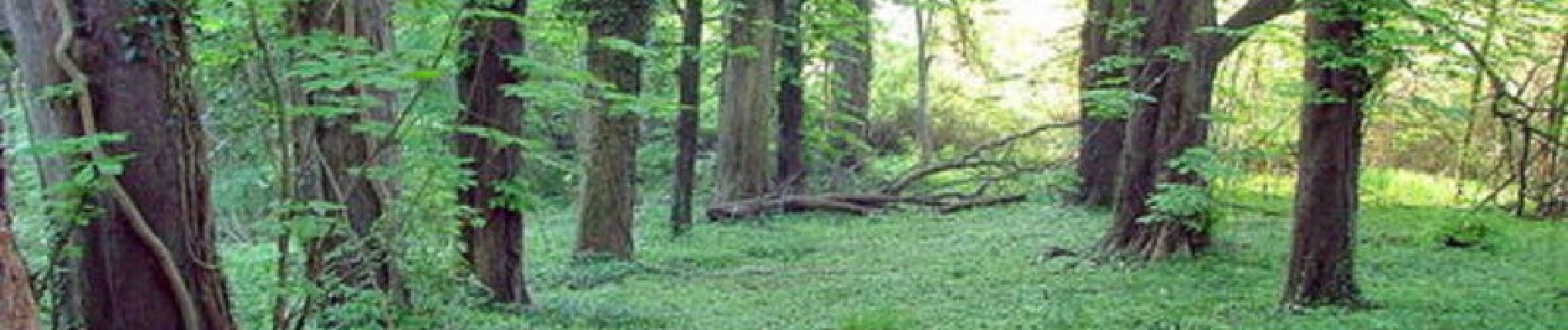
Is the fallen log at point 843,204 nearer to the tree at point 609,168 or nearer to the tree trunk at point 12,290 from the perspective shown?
the tree at point 609,168

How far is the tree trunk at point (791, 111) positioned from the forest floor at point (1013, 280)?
275cm

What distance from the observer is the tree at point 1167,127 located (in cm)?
1002

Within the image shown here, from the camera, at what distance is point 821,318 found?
28.0 ft

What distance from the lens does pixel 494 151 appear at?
303 inches

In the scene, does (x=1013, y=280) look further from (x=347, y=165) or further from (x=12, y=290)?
(x=12, y=290)

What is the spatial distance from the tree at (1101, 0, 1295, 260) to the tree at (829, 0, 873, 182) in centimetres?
816

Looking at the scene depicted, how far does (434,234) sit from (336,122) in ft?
3.44

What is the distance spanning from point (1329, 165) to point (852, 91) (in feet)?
44.5

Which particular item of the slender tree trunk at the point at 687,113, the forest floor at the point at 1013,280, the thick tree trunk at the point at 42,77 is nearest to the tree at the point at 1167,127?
the forest floor at the point at 1013,280

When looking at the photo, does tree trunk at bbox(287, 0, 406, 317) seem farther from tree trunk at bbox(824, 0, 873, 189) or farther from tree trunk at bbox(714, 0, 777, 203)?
tree trunk at bbox(824, 0, 873, 189)

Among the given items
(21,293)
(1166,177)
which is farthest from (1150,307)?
(21,293)

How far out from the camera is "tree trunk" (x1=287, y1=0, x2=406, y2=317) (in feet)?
18.0

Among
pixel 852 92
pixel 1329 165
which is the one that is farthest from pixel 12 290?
pixel 852 92

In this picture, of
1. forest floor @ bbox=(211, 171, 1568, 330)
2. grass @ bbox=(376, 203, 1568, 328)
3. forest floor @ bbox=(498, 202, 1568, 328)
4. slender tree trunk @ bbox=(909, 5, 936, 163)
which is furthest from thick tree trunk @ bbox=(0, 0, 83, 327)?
slender tree trunk @ bbox=(909, 5, 936, 163)
